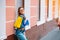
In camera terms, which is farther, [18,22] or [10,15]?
[18,22]

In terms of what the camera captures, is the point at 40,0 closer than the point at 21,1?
No

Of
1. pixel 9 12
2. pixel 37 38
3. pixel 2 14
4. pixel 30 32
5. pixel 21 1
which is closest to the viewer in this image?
pixel 2 14

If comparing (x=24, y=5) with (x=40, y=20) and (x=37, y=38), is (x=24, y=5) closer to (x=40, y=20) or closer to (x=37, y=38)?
(x=37, y=38)

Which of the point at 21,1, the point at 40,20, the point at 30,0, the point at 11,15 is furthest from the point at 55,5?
the point at 11,15

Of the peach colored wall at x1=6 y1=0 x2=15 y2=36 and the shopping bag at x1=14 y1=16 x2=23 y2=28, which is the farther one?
the shopping bag at x1=14 y1=16 x2=23 y2=28

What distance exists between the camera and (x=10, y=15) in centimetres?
479

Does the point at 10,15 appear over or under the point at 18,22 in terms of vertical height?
over

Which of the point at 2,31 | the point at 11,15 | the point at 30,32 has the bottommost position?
the point at 30,32

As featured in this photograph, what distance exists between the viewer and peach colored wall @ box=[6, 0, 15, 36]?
460cm

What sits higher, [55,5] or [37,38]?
[55,5]

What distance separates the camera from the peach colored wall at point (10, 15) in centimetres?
460

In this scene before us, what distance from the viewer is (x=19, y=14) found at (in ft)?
17.6

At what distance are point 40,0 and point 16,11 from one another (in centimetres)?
328

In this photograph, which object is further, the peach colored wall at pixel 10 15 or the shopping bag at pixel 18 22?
the shopping bag at pixel 18 22
